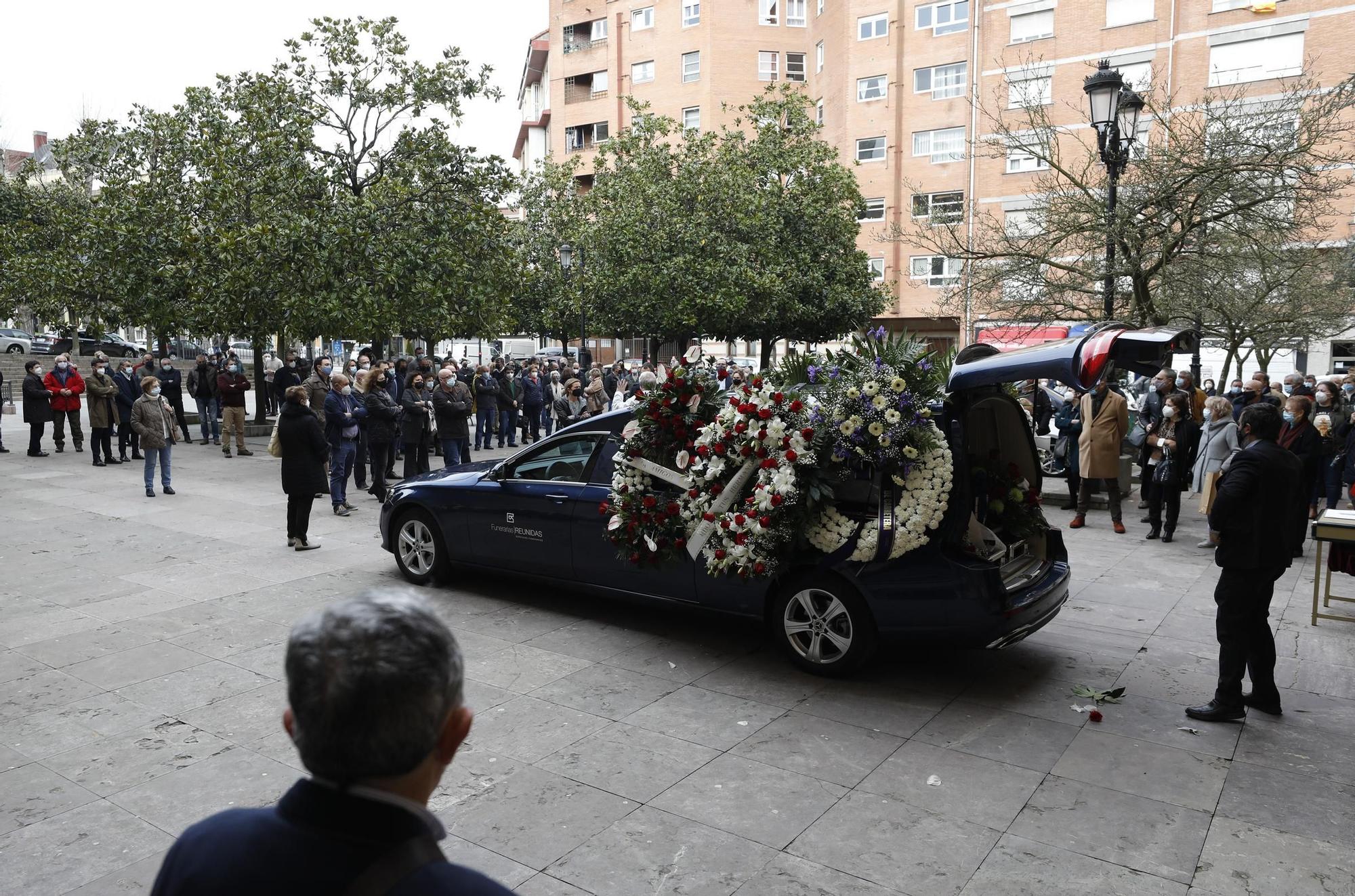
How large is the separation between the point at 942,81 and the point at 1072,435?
1290 inches

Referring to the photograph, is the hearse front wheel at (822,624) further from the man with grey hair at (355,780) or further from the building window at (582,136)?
the building window at (582,136)

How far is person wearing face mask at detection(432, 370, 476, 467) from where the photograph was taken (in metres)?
15.2

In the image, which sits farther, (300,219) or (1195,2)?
(1195,2)

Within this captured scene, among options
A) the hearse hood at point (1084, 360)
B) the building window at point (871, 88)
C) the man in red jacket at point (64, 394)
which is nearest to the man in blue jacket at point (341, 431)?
the man in red jacket at point (64, 394)

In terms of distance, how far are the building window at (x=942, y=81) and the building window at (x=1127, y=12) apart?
6.09 metres

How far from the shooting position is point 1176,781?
4730mm

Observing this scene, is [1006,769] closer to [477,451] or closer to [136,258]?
[477,451]

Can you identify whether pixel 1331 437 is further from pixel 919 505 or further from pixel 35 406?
pixel 35 406

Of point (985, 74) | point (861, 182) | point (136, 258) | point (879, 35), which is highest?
point (879, 35)

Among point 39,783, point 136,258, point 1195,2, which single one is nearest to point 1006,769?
point 39,783

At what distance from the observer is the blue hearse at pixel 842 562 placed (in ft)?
18.7

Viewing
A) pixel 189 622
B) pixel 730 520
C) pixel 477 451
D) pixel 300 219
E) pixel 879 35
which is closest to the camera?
pixel 730 520

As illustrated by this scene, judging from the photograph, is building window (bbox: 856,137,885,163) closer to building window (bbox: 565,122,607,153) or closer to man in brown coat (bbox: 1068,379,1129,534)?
building window (bbox: 565,122,607,153)

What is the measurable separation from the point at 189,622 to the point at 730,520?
14.2 ft
